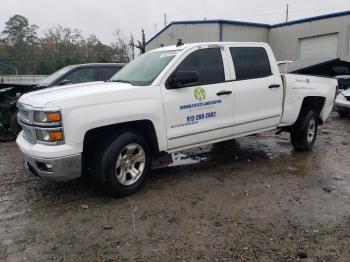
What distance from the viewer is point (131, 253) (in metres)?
3.20

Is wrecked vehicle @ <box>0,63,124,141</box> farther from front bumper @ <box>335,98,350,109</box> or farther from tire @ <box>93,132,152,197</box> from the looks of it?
front bumper @ <box>335,98,350,109</box>

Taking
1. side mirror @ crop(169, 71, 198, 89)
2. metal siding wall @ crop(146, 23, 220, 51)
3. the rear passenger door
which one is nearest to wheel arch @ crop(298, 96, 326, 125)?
the rear passenger door

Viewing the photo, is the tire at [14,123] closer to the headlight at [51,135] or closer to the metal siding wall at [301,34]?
the headlight at [51,135]

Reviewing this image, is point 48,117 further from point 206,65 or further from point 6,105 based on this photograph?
point 6,105

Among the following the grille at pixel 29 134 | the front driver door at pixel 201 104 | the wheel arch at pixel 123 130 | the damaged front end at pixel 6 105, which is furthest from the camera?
the damaged front end at pixel 6 105

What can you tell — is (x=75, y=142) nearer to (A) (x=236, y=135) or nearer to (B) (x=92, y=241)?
(B) (x=92, y=241)

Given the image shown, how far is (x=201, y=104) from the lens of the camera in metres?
4.89

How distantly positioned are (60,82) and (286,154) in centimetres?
532

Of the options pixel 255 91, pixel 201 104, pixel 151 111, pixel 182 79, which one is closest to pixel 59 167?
pixel 151 111

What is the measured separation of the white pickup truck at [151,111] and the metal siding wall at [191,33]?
52.8ft

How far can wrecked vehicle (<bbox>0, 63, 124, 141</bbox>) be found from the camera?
7914 mm

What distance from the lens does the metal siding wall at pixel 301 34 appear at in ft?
63.5

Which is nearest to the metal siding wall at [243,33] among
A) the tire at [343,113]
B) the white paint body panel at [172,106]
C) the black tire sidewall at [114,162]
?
the tire at [343,113]

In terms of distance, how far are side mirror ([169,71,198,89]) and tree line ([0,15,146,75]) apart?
27.7 metres
